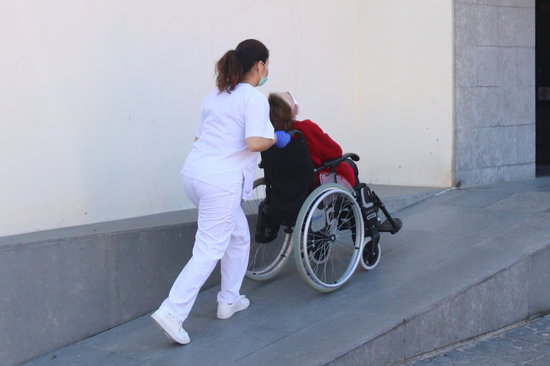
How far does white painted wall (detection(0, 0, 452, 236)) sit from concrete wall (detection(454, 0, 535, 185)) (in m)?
0.13

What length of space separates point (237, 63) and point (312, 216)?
101 centimetres

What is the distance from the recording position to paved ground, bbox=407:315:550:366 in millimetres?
4387

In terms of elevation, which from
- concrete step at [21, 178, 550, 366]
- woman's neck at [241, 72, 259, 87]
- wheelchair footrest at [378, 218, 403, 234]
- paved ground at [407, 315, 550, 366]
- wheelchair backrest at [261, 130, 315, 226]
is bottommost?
paved ground at [407, 315, 550, 366]

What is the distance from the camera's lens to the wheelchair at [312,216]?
14.9ft

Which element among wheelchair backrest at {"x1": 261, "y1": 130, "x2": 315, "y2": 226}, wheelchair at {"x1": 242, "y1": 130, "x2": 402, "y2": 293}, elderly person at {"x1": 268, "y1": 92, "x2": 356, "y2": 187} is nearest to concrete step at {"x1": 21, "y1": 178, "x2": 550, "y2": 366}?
wheelchair at {"x1": 242, "y1": 130, "x2": 402, "y2": 293}

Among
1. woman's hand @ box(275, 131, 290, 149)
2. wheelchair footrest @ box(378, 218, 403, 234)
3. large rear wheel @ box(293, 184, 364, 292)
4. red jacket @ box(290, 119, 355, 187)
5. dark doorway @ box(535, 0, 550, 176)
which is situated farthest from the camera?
dark doorway @ box(535, 0, 550, 176)

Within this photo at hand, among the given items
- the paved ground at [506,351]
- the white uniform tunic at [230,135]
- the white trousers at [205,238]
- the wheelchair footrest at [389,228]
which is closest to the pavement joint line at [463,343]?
the paved ground at [506,351]

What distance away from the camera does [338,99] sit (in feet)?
24.3

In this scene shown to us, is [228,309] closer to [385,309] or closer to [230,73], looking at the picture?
[385,309]

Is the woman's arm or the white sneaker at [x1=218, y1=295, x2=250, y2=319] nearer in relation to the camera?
the woman's arm

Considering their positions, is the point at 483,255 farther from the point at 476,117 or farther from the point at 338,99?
the point at 338,99

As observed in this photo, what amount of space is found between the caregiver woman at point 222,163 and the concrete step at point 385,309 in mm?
356

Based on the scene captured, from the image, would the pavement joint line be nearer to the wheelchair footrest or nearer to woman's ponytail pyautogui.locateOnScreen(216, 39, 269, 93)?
the wheelchair footrest

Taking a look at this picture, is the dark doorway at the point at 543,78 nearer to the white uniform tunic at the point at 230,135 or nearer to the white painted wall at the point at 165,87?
the white painted wall at the point at 165,87
